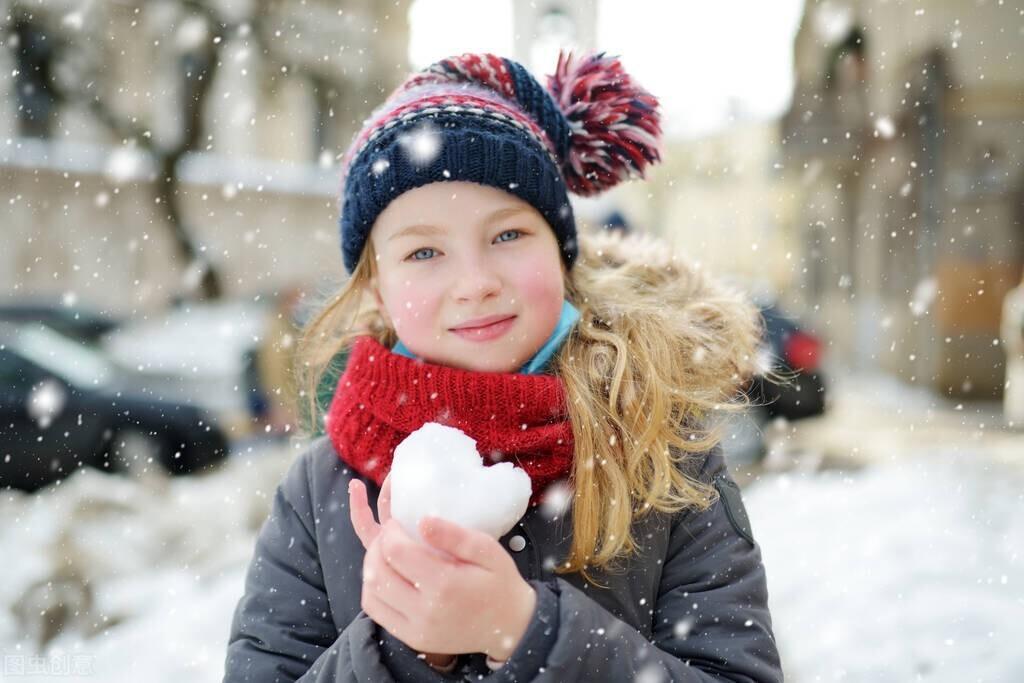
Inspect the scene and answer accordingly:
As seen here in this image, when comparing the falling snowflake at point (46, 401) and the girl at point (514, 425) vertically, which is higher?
the falling snowflake at point (46, 401)

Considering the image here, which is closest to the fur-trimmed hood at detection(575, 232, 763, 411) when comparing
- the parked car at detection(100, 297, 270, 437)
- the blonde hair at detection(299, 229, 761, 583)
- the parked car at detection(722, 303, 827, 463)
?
the blonde hair at detection(299, 229, 761, 583)

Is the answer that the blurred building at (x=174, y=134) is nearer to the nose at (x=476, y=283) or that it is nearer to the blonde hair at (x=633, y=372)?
the blonde hair at (x=633, y=372)

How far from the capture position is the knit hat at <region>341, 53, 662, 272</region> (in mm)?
1538

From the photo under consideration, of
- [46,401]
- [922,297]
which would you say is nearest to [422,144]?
[46,401]

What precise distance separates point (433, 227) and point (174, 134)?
12811 millimetres

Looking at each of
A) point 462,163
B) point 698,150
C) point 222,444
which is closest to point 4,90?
point 222,444

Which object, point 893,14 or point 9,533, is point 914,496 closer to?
point 9,533

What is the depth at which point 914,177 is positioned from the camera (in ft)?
59.0

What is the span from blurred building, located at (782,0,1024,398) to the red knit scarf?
1500 cm

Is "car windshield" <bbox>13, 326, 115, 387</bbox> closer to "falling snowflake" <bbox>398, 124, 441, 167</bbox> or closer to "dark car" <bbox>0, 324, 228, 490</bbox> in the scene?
"dark car" <bbox>0, 324, 228, 490</bbox>

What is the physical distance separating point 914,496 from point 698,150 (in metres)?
28.2

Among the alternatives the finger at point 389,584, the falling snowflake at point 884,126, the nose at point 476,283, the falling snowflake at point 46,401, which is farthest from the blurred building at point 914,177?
the finger at point 389,584

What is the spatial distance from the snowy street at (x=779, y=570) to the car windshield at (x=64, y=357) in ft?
3.16

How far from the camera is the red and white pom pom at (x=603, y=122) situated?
1.84 meters
